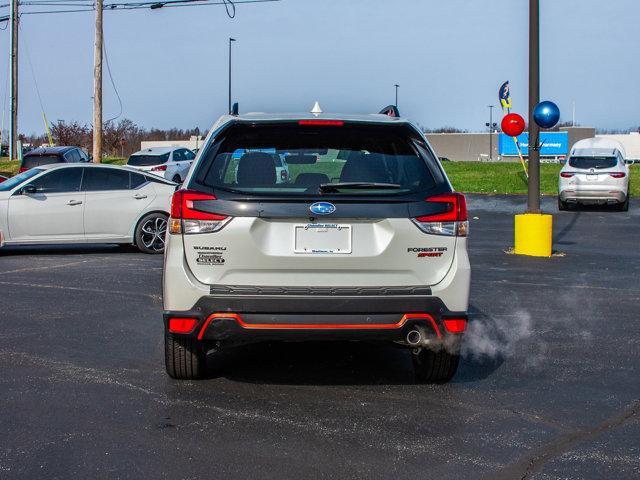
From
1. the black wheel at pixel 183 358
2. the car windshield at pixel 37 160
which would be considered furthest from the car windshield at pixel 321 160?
the car windshield at pixel 37 160

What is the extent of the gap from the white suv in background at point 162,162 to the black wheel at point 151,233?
1227 cm

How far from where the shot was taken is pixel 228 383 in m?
6.55

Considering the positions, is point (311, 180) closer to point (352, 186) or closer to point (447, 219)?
point (352, 186)

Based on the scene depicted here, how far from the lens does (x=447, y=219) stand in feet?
19.2

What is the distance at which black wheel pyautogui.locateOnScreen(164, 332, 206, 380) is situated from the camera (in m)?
6.25

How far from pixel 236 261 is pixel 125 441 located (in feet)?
3.99

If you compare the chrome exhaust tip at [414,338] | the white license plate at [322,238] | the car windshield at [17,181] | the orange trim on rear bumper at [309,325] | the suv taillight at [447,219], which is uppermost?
→ the car windshield at [17,181]

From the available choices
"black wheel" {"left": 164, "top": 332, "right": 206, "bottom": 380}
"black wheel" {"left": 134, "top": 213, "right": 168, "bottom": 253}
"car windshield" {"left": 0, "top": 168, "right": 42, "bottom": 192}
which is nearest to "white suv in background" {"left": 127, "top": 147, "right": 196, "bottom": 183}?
"car windshield" {"left": 0, "top": 168, "right": 42, "bottom": 192}

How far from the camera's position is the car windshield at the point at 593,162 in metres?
25.9

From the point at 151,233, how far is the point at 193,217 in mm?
9791

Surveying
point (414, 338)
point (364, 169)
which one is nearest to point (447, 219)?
point (364, 169)

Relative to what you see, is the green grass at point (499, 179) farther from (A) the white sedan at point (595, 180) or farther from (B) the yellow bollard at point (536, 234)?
(B) the yellow bollard at point (536, 234)

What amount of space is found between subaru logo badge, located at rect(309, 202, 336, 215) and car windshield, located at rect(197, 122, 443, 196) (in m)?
0.12

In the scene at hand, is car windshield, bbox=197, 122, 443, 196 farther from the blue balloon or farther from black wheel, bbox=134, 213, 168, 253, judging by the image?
black wheel, bbox=134, 213, 168, 253
